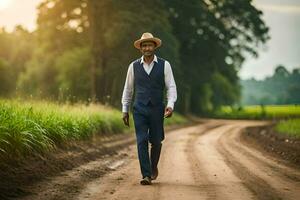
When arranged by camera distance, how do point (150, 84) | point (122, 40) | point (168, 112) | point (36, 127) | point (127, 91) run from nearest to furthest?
point (168, 112)
point (150, 84)
point (127, 91)
point (36, 127)
point (122, 40)

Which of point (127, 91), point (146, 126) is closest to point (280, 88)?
point (127, 91)

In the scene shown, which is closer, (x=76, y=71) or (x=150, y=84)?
(x=150, y=84)

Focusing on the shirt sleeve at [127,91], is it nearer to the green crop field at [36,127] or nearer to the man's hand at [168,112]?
the man's hand at [168,112]

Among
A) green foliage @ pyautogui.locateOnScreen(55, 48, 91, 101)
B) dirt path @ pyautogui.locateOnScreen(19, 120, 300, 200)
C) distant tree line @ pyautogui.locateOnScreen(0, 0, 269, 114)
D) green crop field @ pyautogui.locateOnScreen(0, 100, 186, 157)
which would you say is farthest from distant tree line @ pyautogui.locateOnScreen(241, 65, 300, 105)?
dirt path @ pyautogui.locateOnScreen(19, 120, 300, 200)

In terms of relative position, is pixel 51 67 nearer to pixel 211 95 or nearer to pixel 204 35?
pixel 204 35

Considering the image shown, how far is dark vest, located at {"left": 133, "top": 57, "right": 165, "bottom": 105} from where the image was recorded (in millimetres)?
8531

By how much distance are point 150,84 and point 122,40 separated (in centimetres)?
2336

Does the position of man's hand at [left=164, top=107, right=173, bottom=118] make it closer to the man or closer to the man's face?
the man

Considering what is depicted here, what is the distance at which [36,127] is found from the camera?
10.5m

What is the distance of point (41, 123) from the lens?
11.5 m

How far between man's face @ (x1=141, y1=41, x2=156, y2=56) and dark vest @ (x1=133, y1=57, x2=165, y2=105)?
0.19m

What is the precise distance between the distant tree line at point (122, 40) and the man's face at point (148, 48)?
1643 cm

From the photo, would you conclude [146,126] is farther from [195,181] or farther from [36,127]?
[36,127]

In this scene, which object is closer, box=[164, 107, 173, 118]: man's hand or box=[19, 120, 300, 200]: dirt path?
box=[19, 120, 300, 200]: dirt path
